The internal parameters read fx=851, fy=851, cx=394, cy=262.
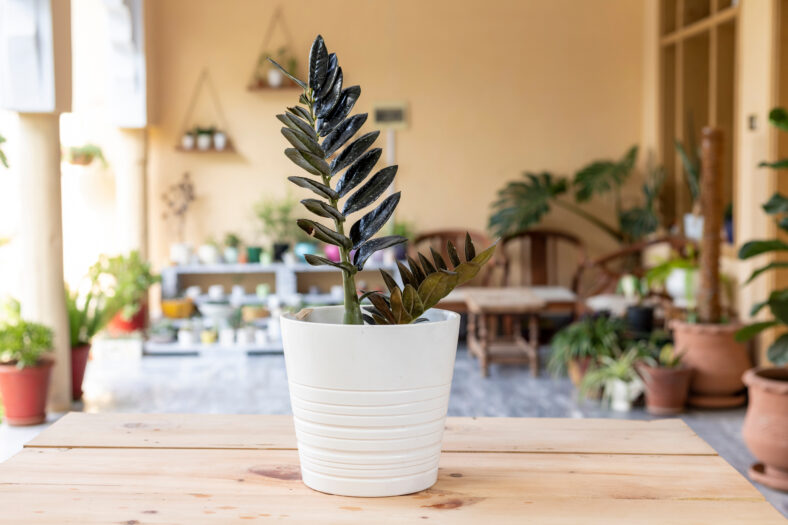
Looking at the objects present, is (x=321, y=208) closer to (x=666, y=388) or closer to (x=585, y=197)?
(x=666, y=388)

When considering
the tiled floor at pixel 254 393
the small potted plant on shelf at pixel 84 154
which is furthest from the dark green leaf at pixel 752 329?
the small potted plant on shelf at pixel 84 154

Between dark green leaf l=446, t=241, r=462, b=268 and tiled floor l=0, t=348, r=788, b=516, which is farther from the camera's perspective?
tiled floor l=0, t=348, r=788, b=516

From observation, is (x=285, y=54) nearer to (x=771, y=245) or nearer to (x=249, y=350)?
(x=249, y=350)

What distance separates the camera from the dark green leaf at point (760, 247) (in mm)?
3674

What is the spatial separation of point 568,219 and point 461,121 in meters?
1.38

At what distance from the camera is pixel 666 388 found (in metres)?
4.88

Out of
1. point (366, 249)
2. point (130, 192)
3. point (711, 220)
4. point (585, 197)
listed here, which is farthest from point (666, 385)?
point (130, 192)

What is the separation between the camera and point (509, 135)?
802 centimetres

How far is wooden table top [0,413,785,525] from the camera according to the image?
3.45ft

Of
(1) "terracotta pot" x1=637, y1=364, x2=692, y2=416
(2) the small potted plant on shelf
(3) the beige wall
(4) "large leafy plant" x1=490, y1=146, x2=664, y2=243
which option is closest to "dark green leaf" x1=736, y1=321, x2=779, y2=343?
(1) "terracotta pot" x1=637, y1=364, x2=692, y2=416

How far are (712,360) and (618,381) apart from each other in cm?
55

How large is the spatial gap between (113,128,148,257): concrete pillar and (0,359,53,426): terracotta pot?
8.14 ft

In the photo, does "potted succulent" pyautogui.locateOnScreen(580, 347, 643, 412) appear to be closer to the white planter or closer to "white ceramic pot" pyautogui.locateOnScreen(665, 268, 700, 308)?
"white ceramic pot" pyautogui.locateOnScreen(665, 268, 700, 308)

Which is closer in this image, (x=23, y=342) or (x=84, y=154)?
(x=23, y=342)
